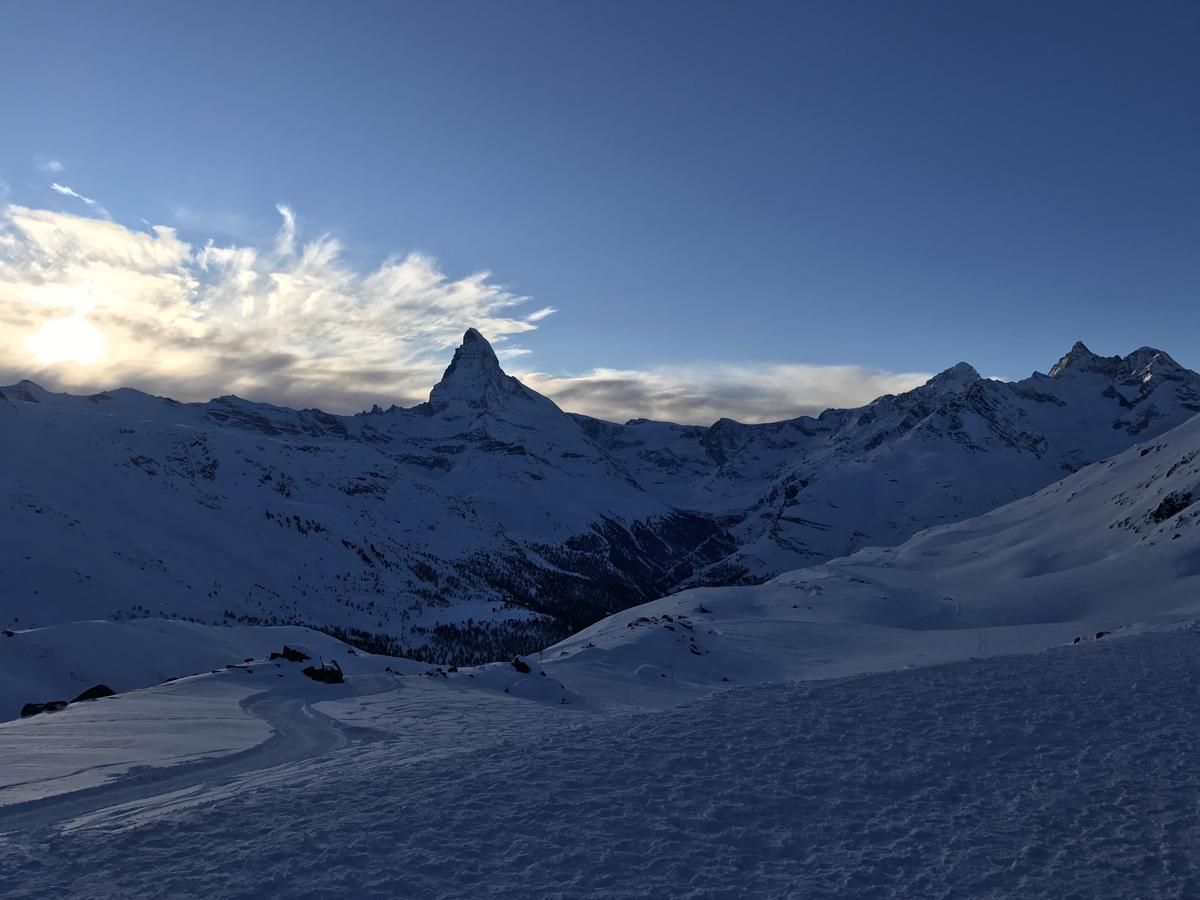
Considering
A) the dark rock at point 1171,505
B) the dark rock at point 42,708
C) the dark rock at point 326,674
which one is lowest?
the dark rock at point 326,674

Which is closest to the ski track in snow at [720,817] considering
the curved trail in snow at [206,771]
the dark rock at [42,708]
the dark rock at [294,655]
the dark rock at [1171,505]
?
the curved trail in snow at [206,771]

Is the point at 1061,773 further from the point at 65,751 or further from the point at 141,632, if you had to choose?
the point at 141,632

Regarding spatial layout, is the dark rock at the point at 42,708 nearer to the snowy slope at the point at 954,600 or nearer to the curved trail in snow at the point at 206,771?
the curved trail in snow at the point at 206,771

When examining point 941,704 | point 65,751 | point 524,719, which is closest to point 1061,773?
point 941,704

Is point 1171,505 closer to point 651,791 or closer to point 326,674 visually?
point 326,674

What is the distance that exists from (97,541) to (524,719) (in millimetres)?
190745

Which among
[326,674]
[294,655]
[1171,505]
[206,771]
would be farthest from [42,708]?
[1171,505]

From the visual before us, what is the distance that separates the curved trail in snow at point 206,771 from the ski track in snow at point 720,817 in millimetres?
697

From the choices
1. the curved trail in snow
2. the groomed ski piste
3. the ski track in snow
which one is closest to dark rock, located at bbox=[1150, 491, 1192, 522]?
the groomed ski piste

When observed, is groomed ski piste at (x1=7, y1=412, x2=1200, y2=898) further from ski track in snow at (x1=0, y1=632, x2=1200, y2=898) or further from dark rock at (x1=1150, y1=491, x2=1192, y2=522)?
dark rock at (x1=1150, y1=491, x2=1192, y2=522)

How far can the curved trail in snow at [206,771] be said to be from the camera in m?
13.9

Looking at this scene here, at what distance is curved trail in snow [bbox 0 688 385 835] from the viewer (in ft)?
45.5

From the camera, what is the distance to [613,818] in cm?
1183

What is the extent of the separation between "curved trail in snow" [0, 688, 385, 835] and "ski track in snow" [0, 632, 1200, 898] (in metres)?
0.70
